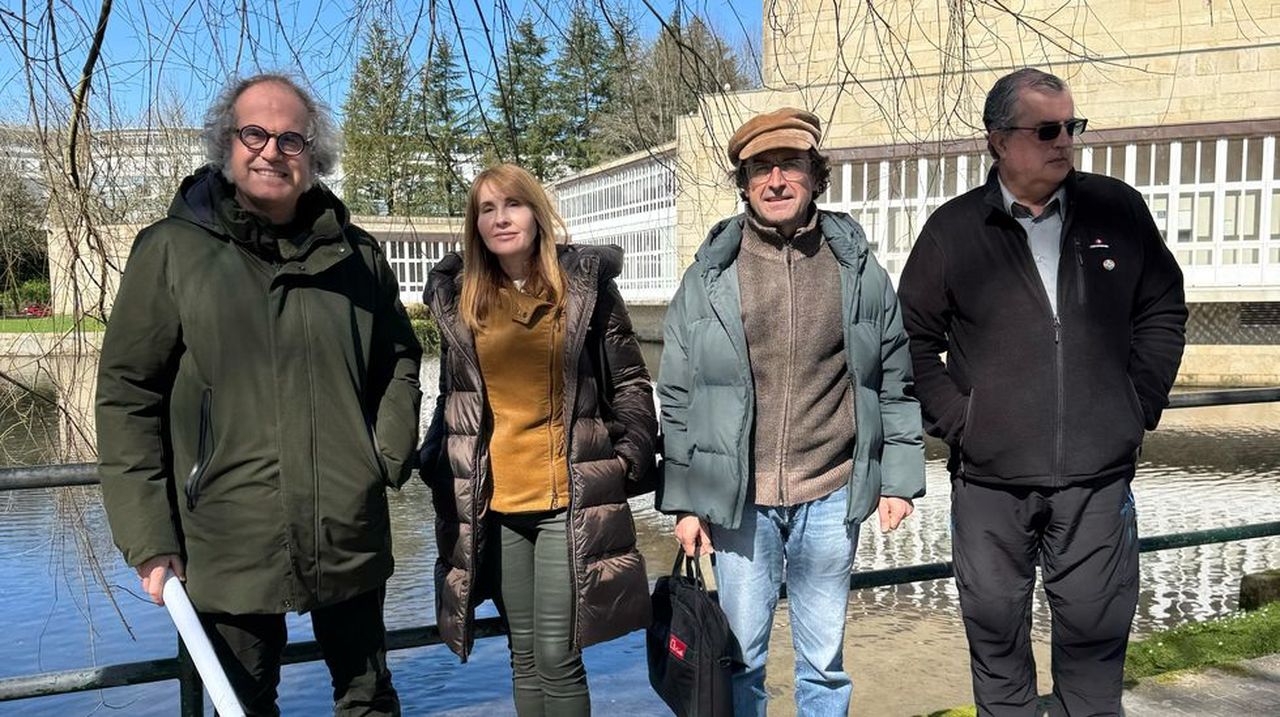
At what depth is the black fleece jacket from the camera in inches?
91.9

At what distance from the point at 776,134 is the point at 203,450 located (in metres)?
1.47

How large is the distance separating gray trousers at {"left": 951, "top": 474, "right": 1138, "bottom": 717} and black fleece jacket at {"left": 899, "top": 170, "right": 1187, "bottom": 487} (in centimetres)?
7

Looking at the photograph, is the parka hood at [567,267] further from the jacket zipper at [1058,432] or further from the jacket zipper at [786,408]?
the jacket zipper at [1058,432]

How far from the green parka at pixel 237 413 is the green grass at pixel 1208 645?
3.01 metres

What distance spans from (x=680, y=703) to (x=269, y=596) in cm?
99

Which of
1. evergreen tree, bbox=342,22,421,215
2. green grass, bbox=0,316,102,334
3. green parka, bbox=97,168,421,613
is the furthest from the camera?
evergreen tree, bbox=342,22,421,215

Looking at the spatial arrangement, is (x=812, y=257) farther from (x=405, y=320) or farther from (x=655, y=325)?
(x=655, y=325)

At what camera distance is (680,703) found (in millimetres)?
2385

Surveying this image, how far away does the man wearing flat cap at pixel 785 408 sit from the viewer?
2402 mm

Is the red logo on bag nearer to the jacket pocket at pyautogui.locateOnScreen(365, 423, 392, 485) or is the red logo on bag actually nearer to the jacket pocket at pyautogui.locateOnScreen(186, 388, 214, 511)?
the jacket pocket at pyautogui.locateOnScreen(365, 423, 392, 485)

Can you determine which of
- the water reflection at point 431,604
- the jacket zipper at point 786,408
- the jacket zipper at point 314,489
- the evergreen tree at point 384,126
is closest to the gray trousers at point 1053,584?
the jacket zipper at point 786,408

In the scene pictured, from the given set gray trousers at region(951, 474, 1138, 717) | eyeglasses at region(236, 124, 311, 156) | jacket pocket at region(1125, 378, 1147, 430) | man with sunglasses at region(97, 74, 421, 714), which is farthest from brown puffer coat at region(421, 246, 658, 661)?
jacket pocket at region(1125, 378, 1147, 430)

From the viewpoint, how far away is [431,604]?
7.46 m

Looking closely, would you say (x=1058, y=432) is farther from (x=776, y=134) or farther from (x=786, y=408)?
(x=776, y=134)
